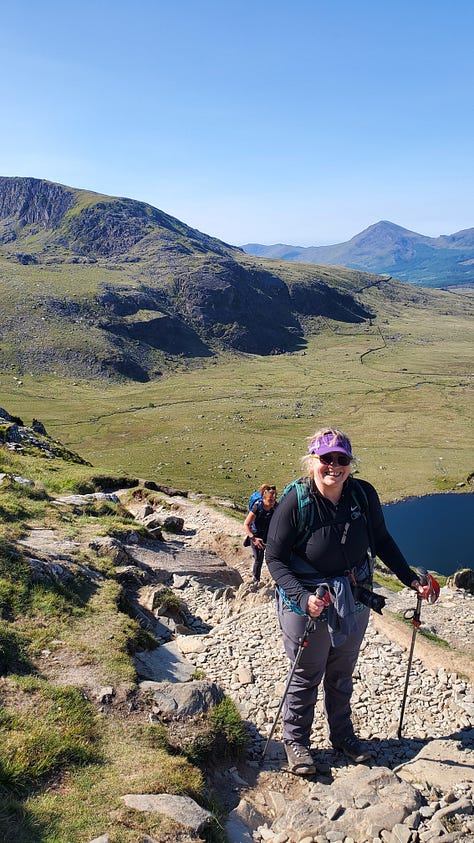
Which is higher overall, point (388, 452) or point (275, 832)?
point (275, 832)

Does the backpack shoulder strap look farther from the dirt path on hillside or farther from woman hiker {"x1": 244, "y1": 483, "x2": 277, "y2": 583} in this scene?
woman hiker {"x1": 244, "y1": 483, "x2": 277, "y2": 583}

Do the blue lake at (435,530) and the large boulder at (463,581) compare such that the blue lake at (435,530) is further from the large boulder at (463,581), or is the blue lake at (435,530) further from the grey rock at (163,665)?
the grey rock at (163,665)

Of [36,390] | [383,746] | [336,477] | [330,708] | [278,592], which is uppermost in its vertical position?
[336,477]

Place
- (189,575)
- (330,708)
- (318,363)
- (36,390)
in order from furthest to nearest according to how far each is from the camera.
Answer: (318,363)
(36,390)
(189,575)
(330,708)

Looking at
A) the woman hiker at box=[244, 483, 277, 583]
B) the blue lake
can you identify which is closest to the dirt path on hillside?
the woman hiker at box=[244, 483, 277, 583]

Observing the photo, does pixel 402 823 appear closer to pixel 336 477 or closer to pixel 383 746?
pixel 383 746

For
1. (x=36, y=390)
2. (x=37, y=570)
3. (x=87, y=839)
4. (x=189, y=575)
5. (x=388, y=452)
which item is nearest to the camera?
(x=87, y=839)

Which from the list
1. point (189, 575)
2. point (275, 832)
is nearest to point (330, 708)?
point (275, 832)
